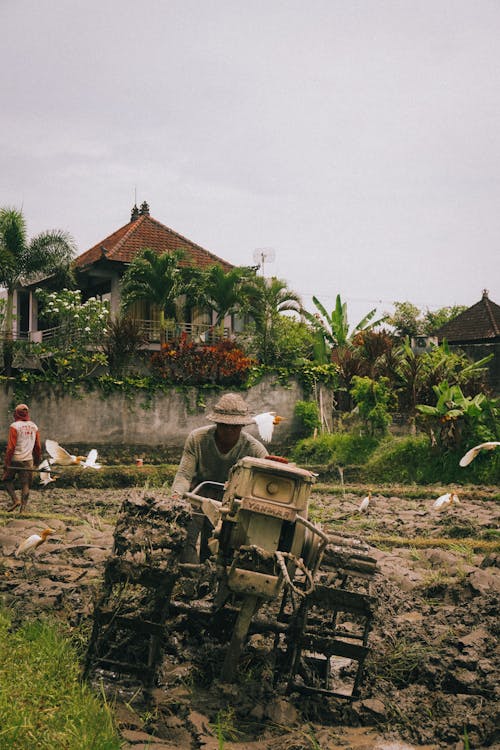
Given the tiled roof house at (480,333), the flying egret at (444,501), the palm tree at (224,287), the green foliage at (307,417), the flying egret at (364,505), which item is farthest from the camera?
the tiled roof house at (480,333)

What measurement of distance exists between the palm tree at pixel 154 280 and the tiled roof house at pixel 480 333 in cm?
1118

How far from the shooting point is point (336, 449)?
725 inches

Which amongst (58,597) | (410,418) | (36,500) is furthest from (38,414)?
(58,597)

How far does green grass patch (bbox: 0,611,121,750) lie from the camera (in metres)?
3.84

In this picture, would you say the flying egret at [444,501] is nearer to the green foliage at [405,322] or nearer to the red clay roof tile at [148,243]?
the red clay roof tile at [148,243]

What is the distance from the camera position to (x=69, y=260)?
75.7 ft

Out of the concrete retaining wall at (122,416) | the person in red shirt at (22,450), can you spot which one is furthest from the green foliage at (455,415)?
the person in red shirt at (22,450)

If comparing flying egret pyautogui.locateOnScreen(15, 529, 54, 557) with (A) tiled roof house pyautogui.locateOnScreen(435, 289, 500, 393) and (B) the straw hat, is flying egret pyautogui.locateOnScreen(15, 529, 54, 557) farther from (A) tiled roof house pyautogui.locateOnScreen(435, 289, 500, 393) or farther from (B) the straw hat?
(A) tiled roof house pyautogui.locateOnScreen(435, 289, 500, 393)

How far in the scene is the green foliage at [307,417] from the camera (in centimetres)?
2075

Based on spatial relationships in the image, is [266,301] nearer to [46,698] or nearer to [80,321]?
[80,321]

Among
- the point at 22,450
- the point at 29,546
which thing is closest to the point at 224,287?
the point at 22,450

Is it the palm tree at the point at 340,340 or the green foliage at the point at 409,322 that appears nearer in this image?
the palm tree at the point at 340,340

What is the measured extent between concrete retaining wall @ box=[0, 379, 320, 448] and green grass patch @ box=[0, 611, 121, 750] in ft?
40.6

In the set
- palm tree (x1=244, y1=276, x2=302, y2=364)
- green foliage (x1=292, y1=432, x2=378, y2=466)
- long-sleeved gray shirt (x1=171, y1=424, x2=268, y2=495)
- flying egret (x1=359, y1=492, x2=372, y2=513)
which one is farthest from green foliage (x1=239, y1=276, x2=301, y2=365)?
long-sleeved gray shirt (x1=171, y1=424, x2=268, y2=495)
